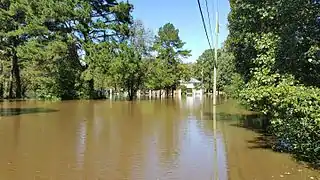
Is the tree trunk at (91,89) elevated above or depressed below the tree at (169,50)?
below

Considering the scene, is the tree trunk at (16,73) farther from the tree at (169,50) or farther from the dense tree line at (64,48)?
the tree at (169,50)

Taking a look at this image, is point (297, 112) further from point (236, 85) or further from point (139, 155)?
point (236, 85)

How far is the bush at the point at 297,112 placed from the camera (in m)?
8.18

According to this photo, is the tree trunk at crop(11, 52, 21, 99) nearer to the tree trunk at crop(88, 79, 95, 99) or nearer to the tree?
the tree trunk at crop(88, 79, 95, 99)

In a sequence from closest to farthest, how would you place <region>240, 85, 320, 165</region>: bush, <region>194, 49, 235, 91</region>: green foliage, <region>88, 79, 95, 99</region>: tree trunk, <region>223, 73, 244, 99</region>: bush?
<region>240, 85, 320, 165</region>: bush
<region>223, 73, 244, 99</region>: bush
<region>88, 79, 95, 99</region>: tree trunk
<region>194, 49, 235, 91</region>: green foliage

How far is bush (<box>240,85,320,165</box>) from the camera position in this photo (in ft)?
26.8

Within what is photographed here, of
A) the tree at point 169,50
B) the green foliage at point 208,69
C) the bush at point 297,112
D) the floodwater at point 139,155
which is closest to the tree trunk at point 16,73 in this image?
the tree at point 169,50

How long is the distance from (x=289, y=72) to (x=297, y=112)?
2534 millimetres

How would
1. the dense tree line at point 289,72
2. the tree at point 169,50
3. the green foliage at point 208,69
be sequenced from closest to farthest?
Answer: the dense tree line at point 289,72 → the tree at point 169,50 → the green foliage at point 208,69

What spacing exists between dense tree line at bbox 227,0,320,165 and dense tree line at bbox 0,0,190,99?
29.5 m

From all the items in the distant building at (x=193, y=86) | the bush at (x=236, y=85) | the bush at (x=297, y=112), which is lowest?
the bush at (x=297, y=112)

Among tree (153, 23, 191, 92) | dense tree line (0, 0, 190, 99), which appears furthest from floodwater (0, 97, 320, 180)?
tree (153, 23, 191, 92)

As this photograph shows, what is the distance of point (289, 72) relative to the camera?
10.8 m

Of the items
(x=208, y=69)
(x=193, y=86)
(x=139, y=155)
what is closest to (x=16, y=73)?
(x=139, y=155)
